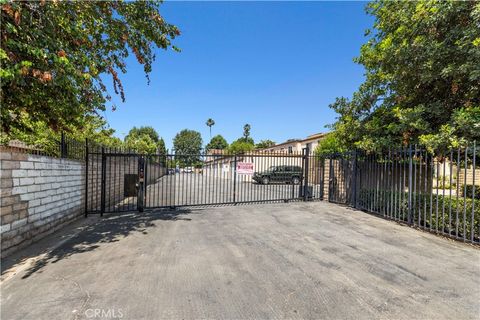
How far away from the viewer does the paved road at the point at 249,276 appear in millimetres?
2832

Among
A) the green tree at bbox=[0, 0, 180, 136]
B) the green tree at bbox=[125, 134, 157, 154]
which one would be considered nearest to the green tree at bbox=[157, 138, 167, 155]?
the green tree at bbox=[125, 134, 157, 154]

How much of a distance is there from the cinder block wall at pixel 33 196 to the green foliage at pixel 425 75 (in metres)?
8.25

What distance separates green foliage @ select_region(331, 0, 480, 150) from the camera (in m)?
5.94

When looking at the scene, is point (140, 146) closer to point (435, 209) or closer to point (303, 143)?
point (303, 143)

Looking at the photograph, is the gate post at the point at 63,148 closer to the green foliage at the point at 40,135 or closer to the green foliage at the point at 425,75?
the green foliage at the point at 40,135

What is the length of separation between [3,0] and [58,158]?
344 centimetres

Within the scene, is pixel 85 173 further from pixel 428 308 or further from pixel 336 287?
pixel 428 308

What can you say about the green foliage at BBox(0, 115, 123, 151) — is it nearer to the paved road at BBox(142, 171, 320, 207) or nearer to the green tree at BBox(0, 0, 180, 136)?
the green tree at BBox(0, 0, 180, 136)

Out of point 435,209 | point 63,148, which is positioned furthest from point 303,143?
point 63,148

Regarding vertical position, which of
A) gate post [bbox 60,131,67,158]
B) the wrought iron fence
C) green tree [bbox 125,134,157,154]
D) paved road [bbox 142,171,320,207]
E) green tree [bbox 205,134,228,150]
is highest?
green tree [bbox 205,134,228,150]

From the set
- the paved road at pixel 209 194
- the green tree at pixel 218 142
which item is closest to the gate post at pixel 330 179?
the paved road at pixel 209 194

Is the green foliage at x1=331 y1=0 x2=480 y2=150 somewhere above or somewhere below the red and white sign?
above

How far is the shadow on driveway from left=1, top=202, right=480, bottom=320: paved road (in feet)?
0.13

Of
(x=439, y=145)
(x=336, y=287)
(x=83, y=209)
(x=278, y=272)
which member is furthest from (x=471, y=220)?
(x=83, y=209)
